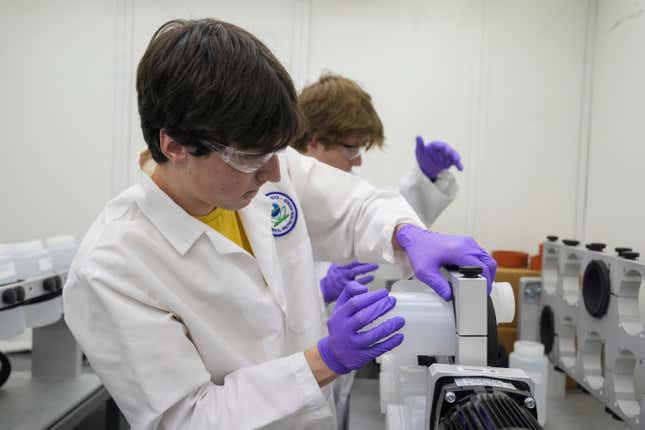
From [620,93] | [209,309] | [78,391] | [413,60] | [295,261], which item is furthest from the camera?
[413,60]

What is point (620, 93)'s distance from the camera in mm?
2172

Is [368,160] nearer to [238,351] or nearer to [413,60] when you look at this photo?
[413,60]

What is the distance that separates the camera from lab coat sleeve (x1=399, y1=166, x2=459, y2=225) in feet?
7.40

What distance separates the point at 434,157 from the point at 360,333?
1.47 meters

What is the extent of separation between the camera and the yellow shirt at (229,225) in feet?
3.47

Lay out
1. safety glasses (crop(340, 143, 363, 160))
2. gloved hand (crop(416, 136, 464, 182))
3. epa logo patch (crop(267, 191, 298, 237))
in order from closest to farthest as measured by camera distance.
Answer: epa logo patch (crop(267, 191, 298, 237)) → safety glasses (crop(340, 143, 363, 160)) → gloved hand (crop(416, 136, 464, 182))

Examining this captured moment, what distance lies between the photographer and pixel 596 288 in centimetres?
140

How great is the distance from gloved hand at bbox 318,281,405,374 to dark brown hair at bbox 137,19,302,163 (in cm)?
31

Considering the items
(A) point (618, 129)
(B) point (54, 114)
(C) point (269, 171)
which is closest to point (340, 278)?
(C) point (269, 171)

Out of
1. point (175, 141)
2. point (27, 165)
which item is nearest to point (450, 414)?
point (175, 141)

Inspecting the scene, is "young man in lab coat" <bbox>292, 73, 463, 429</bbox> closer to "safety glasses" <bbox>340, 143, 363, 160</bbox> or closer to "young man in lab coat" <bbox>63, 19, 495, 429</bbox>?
"safety glasses" <bbox>340, 143, 363, 160</bbox>

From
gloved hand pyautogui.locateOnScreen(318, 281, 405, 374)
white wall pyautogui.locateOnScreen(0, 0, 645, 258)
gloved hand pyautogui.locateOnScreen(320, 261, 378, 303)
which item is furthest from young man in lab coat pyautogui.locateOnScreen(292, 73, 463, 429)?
white wall pyautogui.locateOnScreen(0, 0, 645, 258)

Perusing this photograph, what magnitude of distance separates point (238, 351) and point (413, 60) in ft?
7.48

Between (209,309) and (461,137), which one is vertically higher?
(461,137)
